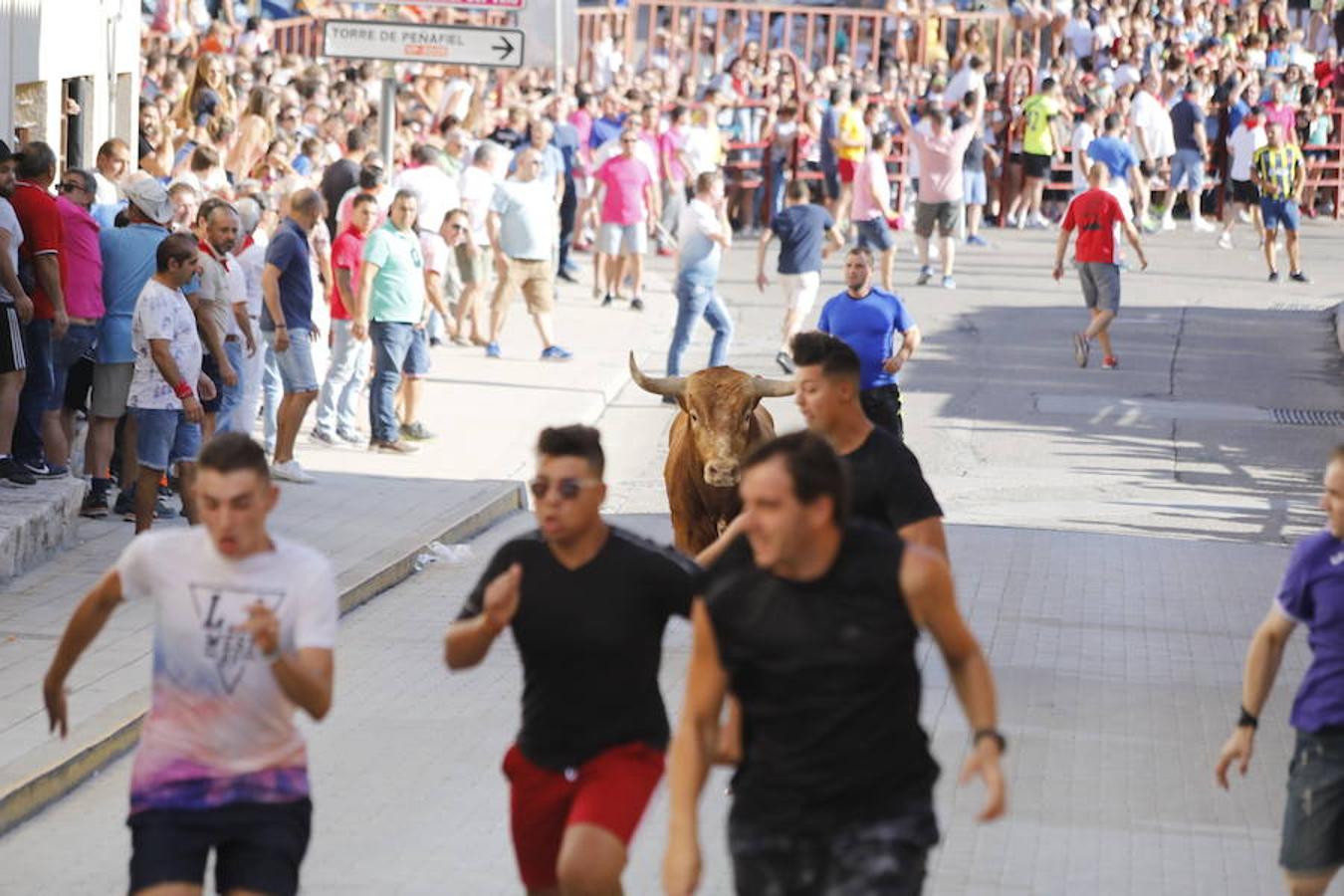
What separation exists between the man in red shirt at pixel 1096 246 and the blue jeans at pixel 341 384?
769 centimetres

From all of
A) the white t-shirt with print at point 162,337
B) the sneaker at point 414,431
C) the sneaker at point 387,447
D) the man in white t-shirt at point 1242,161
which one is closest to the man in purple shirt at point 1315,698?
the white t-shirt with print at point 162,337

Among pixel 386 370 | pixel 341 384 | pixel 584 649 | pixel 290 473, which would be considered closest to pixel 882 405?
pixel 290 473

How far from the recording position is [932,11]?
40969 millimetres

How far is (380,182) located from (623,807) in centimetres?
1228

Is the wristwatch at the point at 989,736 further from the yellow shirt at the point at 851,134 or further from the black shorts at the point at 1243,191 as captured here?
the black shorts at the point at 1243,191

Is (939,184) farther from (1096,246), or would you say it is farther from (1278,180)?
(1096,246)

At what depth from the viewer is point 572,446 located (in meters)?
6.81

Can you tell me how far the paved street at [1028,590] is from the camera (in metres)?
9.16

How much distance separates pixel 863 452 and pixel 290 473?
937 cm

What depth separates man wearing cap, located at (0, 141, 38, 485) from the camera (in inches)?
540

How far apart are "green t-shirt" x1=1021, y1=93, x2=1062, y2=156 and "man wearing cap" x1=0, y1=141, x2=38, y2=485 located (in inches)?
893

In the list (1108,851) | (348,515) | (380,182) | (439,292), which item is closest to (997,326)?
(439,292)

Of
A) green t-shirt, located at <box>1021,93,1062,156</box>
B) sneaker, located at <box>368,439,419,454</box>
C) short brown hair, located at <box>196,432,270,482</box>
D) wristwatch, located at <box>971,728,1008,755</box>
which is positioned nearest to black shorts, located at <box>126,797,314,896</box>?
short brown hair, located at <box>196,432,270,482</box>

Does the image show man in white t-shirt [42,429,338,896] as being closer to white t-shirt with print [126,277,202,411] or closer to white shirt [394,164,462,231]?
white t-shirt with print [126,277,202,411]
